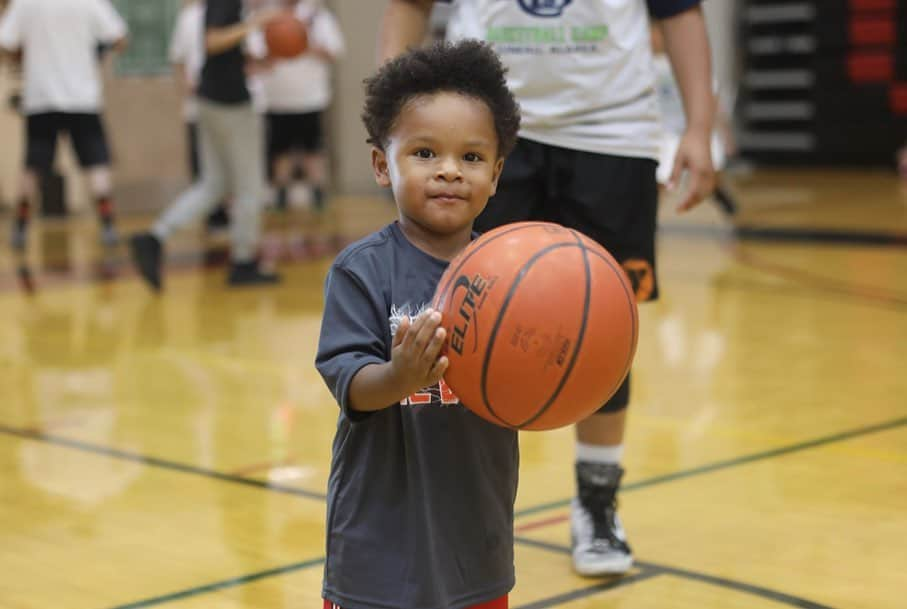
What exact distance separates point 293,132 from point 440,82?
9.64 meters

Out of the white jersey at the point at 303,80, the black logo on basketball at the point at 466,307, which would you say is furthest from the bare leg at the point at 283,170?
the black logo on basketball at the point at 466,307

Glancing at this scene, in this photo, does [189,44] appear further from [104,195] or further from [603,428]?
[603,428]

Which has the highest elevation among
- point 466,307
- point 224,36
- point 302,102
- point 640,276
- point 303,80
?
point 224,36

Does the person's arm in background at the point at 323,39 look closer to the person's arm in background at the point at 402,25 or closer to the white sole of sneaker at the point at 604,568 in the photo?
the person's arm in background at the point at 402,25

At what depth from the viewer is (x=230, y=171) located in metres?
7.55

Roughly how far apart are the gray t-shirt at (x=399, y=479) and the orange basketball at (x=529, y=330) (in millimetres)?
105

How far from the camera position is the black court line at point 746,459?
3.56 metres

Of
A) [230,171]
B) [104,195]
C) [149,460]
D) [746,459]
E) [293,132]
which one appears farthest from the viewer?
[293,132]

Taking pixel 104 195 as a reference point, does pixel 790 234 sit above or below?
below

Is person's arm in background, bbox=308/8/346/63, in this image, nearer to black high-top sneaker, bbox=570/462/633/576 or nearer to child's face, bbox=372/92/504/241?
black high-top sneaker, bbox=570/462/633/576

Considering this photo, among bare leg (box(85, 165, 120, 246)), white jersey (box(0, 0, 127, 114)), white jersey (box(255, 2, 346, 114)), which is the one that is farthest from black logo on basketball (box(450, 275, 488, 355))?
white jersey (box(255, 2, 346, 114))

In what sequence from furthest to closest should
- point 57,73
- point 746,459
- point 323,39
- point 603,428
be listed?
point 323,39 < point 57,73 < point 746,459 < point 603,428

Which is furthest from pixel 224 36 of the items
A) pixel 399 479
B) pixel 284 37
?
pixel 399 479

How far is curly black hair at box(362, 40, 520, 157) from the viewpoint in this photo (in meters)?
2.14
